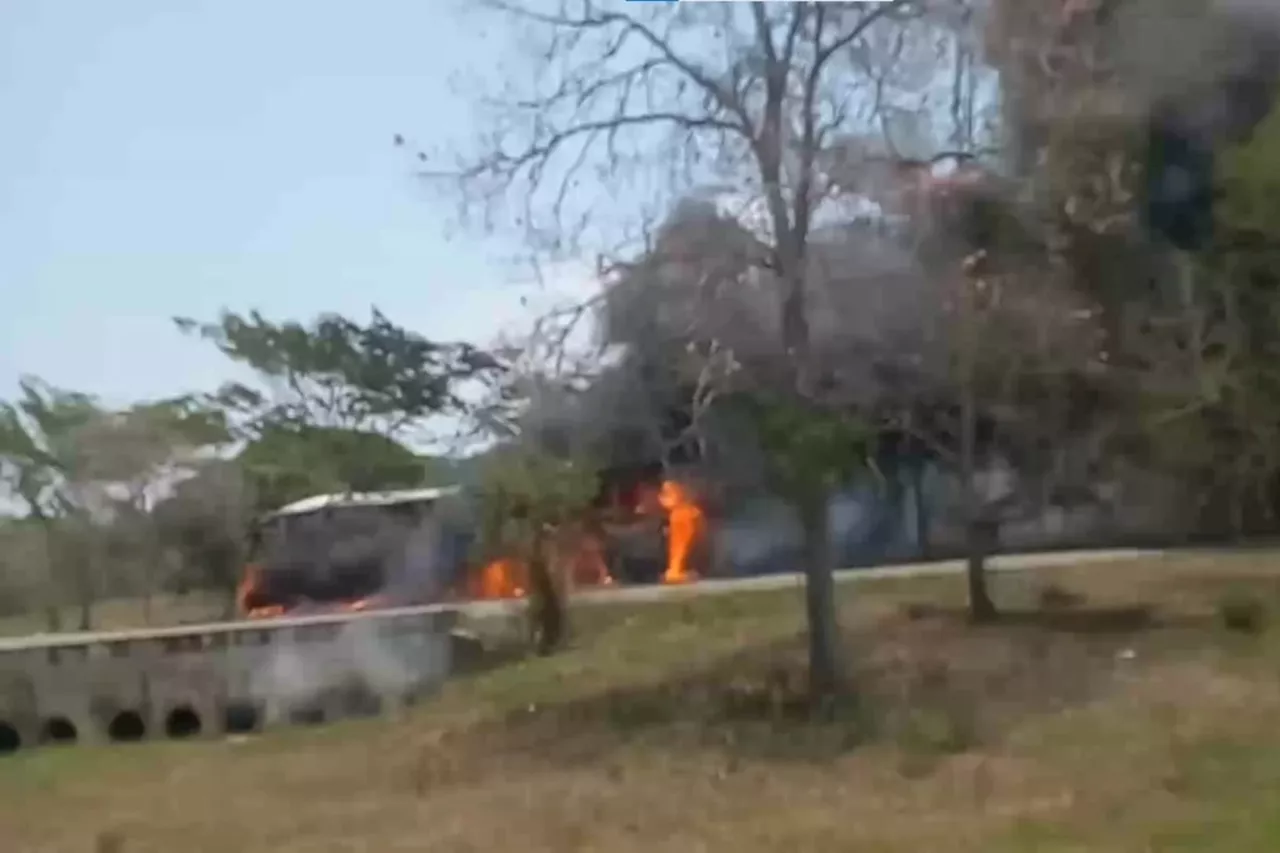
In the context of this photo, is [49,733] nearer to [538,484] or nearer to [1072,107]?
[538,484]

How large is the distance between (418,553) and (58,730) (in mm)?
3749

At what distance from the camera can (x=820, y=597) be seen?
39.1 feet

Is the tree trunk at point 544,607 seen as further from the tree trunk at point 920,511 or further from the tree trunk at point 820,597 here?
the tree trunk at point 820,597

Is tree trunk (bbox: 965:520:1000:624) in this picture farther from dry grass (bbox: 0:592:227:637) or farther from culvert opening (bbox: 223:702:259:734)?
dry grass (bbox: 0:592:227:637)

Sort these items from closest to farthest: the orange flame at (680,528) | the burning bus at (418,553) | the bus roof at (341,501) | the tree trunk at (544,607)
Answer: the orange flame at (680,528) < the tree trunk at (544,607) < the burning bus at (418,553) < the bus roof at (341,501)

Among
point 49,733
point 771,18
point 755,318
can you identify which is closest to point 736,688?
point 755,318

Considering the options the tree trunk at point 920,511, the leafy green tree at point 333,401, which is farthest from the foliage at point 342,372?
the tree trunk at point 920,511

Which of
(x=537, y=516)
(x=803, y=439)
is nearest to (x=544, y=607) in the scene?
(x=537, y=516)

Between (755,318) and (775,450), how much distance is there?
0.88m

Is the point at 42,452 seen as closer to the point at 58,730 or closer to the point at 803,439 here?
the point at 58,730

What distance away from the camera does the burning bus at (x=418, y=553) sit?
1645 centimetres

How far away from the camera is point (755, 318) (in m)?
11.3

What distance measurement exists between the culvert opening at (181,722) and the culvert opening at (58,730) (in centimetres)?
92

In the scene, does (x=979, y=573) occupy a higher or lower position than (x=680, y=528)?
lower
